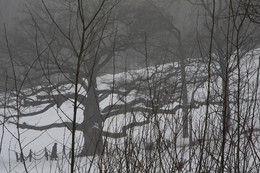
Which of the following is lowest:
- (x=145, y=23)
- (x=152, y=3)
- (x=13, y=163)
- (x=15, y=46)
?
(x=13, y=163)

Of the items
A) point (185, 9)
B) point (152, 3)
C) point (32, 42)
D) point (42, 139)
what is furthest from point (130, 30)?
point (42, 139)

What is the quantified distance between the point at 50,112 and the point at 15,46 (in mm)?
13242

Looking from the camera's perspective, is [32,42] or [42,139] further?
[42,139]

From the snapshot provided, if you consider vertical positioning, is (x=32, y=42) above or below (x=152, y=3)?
below

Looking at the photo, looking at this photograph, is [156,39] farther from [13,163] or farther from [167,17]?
[13,163]

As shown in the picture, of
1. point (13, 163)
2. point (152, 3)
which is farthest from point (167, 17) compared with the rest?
point (13, 163)

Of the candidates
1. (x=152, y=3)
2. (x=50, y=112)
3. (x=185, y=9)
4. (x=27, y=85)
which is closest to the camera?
(x=27, y=85)

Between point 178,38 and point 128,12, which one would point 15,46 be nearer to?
point 128,12

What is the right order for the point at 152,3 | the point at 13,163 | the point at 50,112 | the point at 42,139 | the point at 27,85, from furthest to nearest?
the point at 50,112, the point at 42,139, the point at 152,3, the point at 27,85, the point at 13,163

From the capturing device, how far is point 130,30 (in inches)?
563

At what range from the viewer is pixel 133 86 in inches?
545

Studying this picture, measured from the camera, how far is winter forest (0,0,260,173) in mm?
2047

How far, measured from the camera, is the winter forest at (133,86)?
2047 mm

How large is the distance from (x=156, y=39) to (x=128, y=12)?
2042 mm
